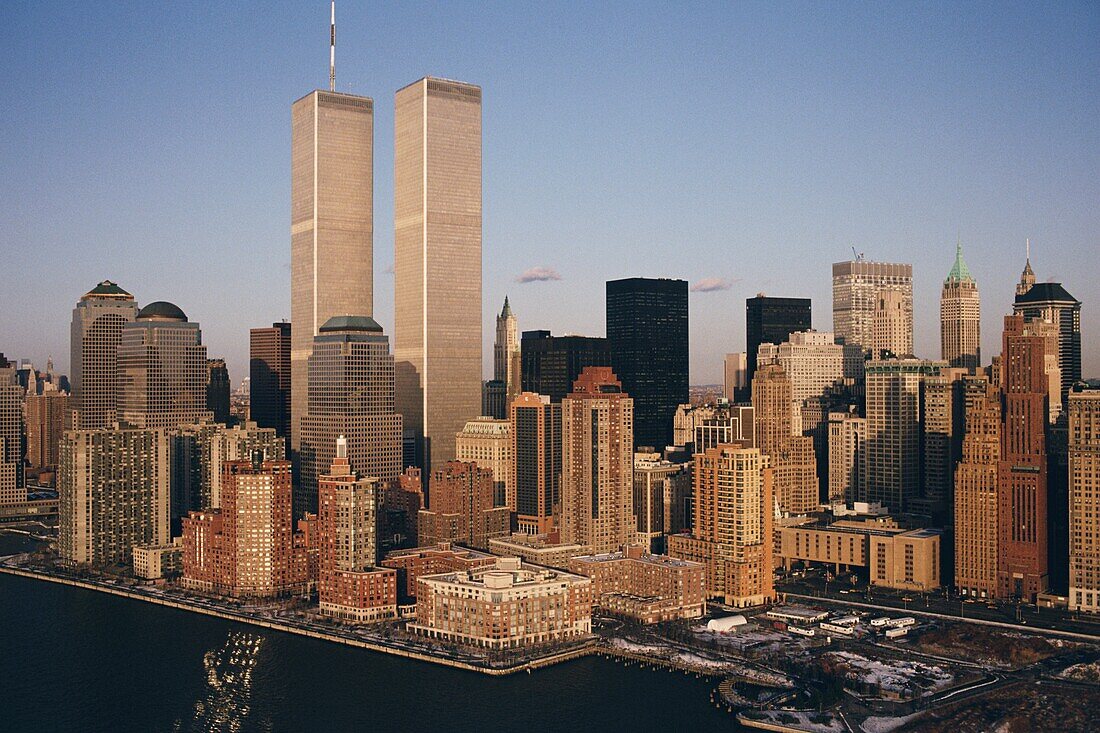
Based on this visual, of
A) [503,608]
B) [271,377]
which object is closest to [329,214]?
[271,377]

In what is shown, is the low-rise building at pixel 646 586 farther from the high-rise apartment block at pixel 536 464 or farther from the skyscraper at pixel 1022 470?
the high-rise apartment block at pixel 536 464

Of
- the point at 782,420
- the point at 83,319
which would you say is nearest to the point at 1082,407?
the point at 782,420

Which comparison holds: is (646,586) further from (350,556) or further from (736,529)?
(350,556)

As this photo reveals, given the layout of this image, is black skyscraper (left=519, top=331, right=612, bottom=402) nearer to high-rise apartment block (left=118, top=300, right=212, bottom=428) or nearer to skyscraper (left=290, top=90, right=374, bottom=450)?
skyscraper (left=290, top=90, right=374, bottom=450)

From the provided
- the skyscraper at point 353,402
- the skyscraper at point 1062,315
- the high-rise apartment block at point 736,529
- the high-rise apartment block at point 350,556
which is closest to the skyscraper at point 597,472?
the high-rise apartment block at point 736,529

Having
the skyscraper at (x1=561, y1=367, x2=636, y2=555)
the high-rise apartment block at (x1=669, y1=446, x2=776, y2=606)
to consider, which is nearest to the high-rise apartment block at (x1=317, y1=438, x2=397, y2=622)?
the skyscraper at (x1=561, y1=367, x2=636, y2=555)

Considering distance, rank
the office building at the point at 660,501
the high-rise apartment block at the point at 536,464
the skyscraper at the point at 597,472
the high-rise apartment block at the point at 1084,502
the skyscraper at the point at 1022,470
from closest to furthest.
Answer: the high-rise apartment block at the point at 1084,502 → the skyscraper at the point at 1022,470 → the skyscraper at the point at 597,472 → the office building at the point at 660,501 → the high-rise apartment block at the point at 536,464

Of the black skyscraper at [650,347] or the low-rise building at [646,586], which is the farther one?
the black skyscraper at [650,347]
